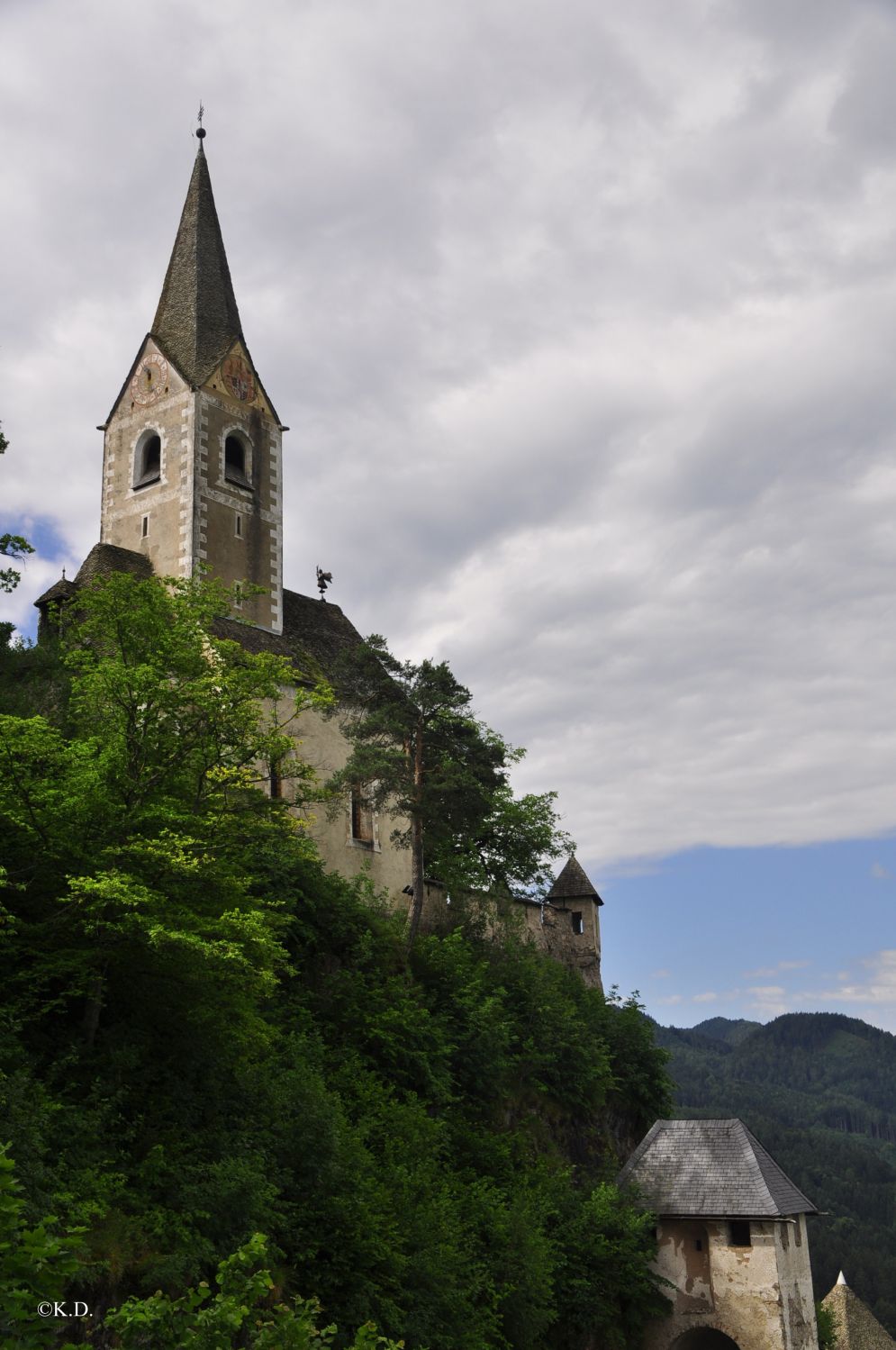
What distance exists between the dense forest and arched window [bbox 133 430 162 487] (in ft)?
46.1

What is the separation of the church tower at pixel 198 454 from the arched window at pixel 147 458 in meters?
0.04

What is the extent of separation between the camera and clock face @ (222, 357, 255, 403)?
40375 mm

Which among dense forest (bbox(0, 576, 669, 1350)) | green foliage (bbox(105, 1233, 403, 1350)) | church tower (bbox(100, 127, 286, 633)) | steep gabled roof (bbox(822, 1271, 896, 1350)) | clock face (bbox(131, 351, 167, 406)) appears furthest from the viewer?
steep gabled roof (bbox(822, 1271, 896, 1350))

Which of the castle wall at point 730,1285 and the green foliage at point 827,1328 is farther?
the green foliage at point 827,1328

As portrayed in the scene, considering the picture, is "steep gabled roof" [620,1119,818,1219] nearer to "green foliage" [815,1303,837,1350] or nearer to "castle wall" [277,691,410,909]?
"castle wall" [277,691,410,909]

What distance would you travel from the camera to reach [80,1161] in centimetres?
1577

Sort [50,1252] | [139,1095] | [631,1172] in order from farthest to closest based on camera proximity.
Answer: [631,1172]
[139,1095]
[50,1252]

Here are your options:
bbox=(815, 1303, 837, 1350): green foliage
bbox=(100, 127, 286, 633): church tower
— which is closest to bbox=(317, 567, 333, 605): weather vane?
bbox=(100, 127, 286, 633): church tower

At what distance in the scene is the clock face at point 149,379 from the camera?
131 feet

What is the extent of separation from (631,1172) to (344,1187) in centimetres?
1433

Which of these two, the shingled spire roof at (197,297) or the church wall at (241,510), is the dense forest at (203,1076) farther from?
the shingled spire roof at (197,297)

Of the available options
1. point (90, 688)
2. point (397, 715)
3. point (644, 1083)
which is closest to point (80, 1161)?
point (90, 688)

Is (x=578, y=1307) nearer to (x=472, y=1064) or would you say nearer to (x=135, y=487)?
(x=472, y=1064)

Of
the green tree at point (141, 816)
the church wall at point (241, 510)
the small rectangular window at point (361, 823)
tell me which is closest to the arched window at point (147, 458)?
the church wall at point (241, 510)
